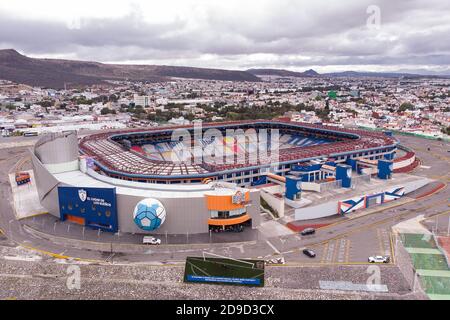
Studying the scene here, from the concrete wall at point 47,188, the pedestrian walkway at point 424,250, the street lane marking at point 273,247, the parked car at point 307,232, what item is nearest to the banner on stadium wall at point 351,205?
the parked car at point 307,232

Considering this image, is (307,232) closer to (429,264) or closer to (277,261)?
(277,261)

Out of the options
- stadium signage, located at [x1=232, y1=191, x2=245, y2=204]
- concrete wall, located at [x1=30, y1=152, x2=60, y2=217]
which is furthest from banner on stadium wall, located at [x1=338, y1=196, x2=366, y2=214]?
concrete wall, located at [x1=30, y1=152, x2=60, y2=217]

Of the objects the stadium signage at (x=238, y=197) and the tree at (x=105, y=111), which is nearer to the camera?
the stadium signage at (x=238, y=197)

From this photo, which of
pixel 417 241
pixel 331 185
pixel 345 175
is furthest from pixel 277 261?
pixel 345 175

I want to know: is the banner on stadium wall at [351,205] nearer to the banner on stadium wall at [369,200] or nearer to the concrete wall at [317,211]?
the banner on stadium wall at [369,200]

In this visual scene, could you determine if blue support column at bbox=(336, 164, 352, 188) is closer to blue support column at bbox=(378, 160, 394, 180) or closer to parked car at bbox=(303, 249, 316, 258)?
blue support column at bbox=(378, 160, 394, 180)

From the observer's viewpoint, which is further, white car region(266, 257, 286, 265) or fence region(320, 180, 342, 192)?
fence region(320, 180, 342, 192)
